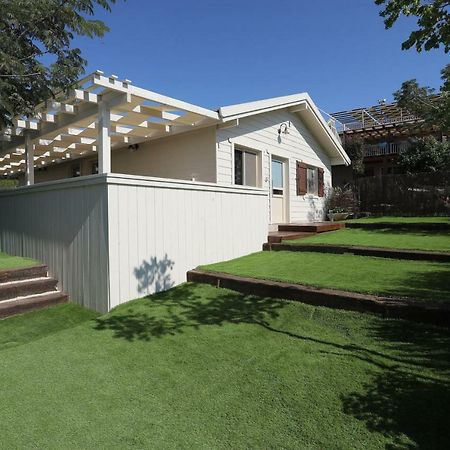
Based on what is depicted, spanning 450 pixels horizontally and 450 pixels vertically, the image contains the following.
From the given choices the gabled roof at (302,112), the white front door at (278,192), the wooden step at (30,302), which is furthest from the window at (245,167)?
the wooden step at (30,302)

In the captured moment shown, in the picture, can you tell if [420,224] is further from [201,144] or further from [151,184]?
[151,184]

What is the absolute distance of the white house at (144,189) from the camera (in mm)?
4965

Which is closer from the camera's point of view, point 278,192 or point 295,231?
point 295,231

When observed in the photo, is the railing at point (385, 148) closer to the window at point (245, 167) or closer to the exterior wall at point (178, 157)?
the window at point (245, 167)

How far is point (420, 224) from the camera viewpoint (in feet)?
31.3

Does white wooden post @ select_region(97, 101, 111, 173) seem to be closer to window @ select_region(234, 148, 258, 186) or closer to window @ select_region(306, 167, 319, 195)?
window @ select_region(234, 148, 258, 186)

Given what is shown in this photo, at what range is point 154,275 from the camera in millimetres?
5336

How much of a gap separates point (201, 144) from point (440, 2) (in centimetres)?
579

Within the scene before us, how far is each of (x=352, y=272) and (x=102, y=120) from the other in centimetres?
455

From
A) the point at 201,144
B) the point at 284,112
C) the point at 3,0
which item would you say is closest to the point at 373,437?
the point at 201,144

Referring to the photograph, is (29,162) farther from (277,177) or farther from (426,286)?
→ (426,286)

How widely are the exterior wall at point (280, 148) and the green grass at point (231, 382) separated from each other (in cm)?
489

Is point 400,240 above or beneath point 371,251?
above

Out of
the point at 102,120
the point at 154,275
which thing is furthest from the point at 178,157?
the point at 154,275
